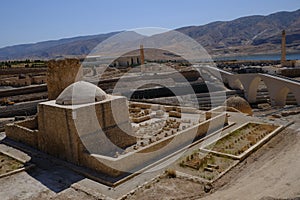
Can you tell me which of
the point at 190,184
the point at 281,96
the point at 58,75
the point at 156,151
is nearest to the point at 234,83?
the point at 281,96

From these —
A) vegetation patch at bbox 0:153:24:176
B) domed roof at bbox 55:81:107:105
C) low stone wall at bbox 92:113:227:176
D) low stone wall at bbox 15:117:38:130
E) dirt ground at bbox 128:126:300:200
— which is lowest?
dirt ground at bbox 128:126:300:200

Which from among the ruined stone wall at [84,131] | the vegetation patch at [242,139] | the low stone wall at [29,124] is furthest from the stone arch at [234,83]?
the low stone wall at [29,124]

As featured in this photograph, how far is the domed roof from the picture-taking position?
1052 cm

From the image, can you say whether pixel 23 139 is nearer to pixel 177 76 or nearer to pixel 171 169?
pixel 171 169

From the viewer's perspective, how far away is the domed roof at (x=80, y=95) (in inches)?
414

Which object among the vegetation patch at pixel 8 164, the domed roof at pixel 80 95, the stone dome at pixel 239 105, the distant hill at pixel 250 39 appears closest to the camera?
the vegetation patch at pixel 8 164

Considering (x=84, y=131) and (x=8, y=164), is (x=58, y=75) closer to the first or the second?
(x=8, y=164)

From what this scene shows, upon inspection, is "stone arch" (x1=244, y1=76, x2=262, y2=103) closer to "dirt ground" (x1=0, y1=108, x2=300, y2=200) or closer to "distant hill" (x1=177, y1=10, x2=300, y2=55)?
"dirt ground" (x1=0, y1=108, x2=300, y2=200)

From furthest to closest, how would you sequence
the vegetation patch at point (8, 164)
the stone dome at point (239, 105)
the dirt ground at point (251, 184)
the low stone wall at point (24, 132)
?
the stone dome at point (239, 105) < the low stone wall at point (24, 132) < the vegetation patch at point (8, 164) < the dirt ground at point (251, 184)

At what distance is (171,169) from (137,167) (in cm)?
118

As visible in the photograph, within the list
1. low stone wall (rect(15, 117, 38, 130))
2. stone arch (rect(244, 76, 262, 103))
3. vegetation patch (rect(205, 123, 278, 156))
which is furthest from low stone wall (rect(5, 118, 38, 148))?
stone arch (rect(244, 76, 262, 103))

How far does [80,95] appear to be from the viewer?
35.0 ft

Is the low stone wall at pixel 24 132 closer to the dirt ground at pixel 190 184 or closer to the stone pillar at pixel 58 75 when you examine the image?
the stone pillar at pixel 58 75

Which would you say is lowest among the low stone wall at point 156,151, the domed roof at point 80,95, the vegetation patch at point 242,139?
the vegetation patch at point 242,139
